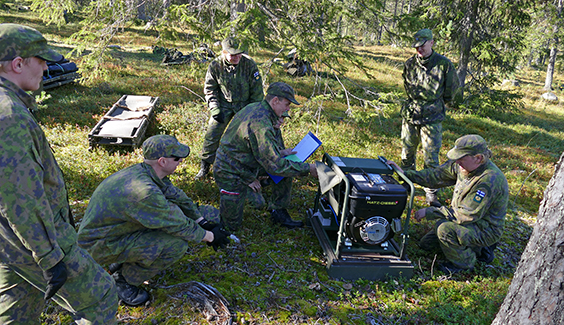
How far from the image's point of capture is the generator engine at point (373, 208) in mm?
4055

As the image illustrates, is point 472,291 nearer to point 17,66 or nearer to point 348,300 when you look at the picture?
point 348,300

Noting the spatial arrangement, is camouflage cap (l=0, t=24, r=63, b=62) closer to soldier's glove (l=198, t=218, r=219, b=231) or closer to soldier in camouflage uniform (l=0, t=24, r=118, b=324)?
soldier in camouflage uniform (l=0, t=24, r=118, b=324)

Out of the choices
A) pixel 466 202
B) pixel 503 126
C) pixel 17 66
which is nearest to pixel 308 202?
pixel 466 202

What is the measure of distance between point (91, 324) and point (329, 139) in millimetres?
7477

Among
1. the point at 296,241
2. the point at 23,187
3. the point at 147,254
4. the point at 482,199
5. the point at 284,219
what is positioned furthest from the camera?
the point at 284,219

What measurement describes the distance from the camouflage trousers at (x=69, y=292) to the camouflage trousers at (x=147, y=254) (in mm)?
758

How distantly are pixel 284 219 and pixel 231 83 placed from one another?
290cm

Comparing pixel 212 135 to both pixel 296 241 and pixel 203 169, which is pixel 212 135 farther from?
pixel 296 241

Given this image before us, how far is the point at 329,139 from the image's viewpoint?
30.7ft

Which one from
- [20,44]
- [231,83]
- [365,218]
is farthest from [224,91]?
[20,44]

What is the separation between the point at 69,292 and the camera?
259cm

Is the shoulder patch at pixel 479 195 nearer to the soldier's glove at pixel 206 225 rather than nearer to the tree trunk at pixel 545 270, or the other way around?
the tree trunk at pixel 545 270

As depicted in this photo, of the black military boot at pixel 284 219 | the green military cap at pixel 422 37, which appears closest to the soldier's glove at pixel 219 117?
the black military boot at pixel 284 219

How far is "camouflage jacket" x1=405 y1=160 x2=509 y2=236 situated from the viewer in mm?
4430
